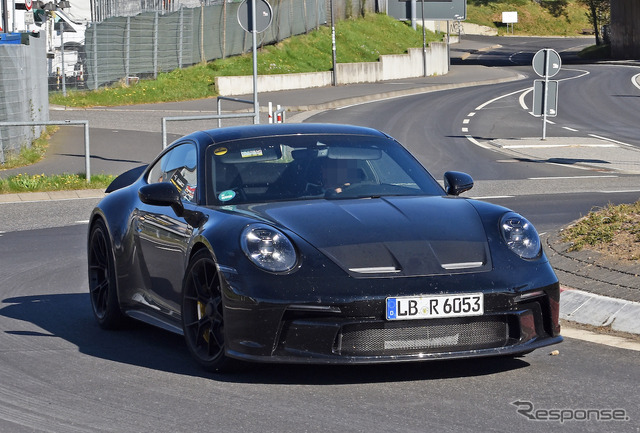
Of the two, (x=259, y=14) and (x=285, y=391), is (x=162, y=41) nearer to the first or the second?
(x=259, y=14)

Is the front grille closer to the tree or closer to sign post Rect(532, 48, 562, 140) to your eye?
sign post Rect(532, 48, 562, 140)

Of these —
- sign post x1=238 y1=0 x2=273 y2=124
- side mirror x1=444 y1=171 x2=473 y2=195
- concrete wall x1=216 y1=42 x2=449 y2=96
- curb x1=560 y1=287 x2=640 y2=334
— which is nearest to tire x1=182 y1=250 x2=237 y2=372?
side mirror x1=444 y1=171 x2=473 y2=195

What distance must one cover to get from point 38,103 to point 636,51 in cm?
5800

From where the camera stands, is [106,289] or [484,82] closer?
[106,289]

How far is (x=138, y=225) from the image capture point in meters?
7.48

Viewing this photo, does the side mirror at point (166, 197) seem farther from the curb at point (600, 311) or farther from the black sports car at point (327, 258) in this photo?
the curb at point (600, 311)

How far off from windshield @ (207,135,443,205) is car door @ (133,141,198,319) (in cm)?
23

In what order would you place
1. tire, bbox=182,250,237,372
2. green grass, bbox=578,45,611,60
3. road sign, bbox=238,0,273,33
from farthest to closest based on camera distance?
green grass, bbox=578,45,611,60
road sign, bbox=238,0,273,33
tire, bbox=182,250,237,372

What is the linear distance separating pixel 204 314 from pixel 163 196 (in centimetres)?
82

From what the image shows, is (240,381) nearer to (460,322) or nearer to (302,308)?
(302,308)

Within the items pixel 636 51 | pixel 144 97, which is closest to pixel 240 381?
pixel 144 97

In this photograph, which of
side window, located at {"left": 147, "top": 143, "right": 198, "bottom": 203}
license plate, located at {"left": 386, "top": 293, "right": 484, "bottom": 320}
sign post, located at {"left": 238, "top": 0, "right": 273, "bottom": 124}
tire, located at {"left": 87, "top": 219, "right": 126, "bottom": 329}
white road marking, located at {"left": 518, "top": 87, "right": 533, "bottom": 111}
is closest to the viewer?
license plate, located at {"left": 386, "top": 293, "right": 484, "bottom": 320}

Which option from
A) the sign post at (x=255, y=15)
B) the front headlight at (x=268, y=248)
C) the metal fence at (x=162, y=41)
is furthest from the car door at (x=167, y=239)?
the metal fence at (x=162, y=41)

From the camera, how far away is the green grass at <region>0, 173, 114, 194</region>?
18462 millimetres
